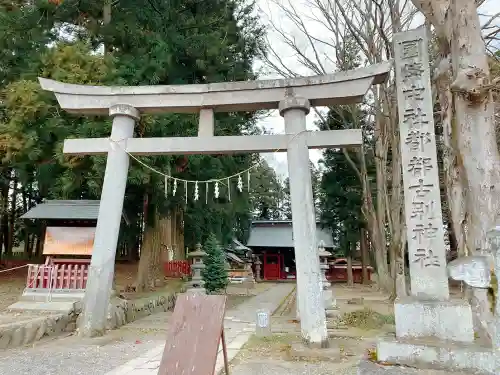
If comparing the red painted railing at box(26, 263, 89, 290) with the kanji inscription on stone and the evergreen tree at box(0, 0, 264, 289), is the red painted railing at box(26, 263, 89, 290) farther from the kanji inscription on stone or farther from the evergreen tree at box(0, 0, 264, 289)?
the kanji inscription on stone

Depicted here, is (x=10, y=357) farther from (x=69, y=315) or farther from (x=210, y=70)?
(x=210, y=70)

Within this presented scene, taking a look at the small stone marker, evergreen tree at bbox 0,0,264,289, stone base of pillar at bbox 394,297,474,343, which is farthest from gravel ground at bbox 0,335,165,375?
evergreen tree at bbox 0,0,264,289

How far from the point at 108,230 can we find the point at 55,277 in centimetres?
329

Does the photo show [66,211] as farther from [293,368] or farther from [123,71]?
[293,368]

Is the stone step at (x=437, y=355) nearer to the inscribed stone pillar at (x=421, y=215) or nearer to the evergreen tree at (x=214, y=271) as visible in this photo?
the inscribed stone pillar at (x=421, y=215)

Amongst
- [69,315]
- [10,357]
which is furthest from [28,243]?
[10,357]

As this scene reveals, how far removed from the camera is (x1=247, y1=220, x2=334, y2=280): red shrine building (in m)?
27.1

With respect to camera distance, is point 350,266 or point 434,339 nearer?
point 434,339

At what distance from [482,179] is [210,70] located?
903 centimetres

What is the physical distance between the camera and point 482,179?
5.42m

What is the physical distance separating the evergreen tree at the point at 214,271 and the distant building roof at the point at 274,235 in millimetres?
11063

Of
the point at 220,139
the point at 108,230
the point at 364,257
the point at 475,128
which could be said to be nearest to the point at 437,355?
the point at 475,128

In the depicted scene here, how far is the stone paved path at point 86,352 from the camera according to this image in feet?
16.5

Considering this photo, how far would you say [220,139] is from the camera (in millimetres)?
7125
